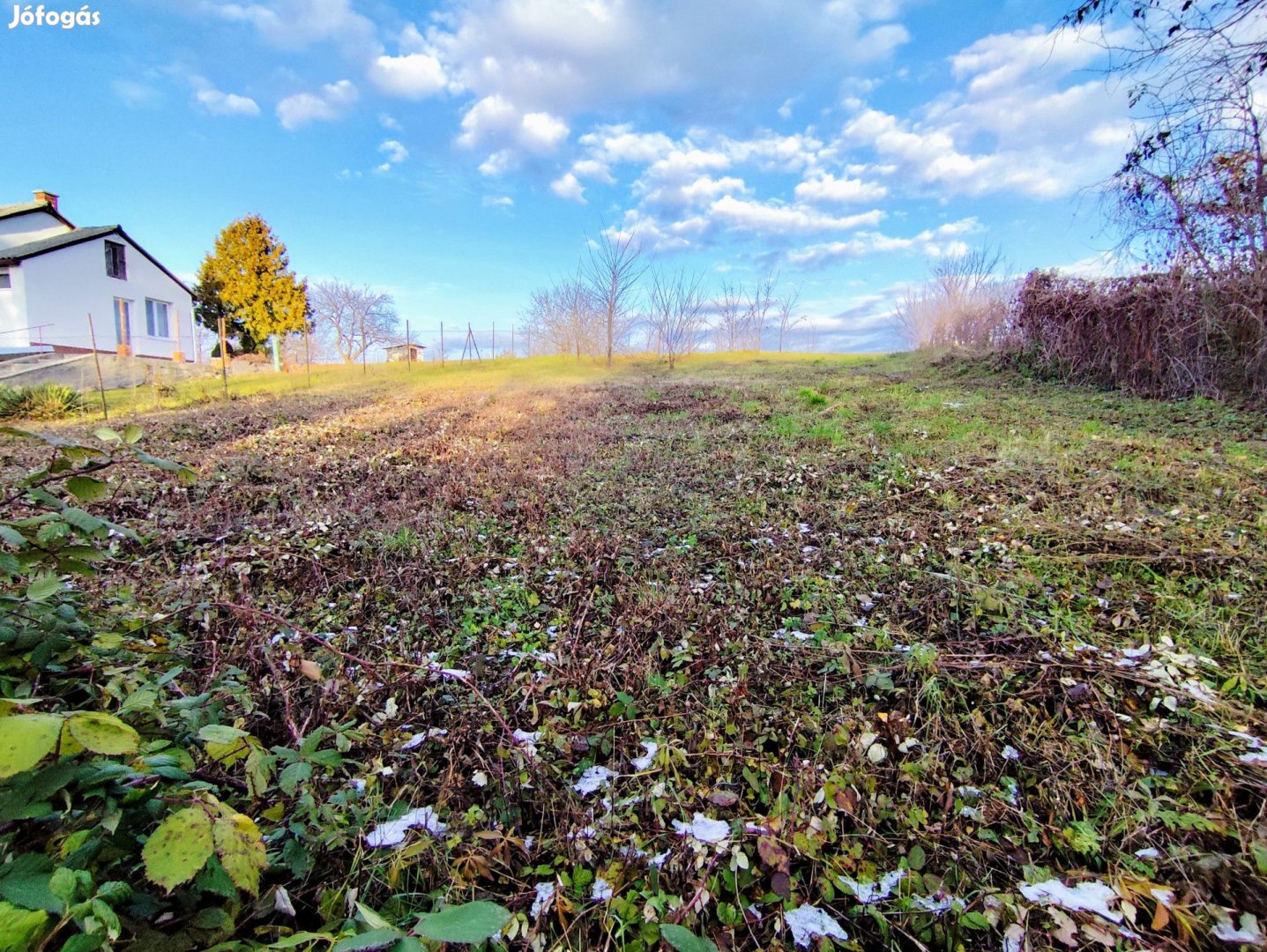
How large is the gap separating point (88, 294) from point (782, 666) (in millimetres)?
27799

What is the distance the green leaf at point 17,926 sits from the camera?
0.69m

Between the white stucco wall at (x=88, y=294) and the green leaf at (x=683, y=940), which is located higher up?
the white stucco wall at (x=88, y=294)

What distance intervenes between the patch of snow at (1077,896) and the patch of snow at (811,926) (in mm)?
472

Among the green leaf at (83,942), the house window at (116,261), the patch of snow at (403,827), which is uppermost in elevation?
the house window at (116,261)

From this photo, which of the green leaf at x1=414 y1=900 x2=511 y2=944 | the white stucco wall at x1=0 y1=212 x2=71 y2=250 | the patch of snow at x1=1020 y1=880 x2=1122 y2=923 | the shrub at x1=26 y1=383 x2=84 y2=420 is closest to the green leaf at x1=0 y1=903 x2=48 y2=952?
the green leaf at x1=414 y1=900 x2=511 y2=944

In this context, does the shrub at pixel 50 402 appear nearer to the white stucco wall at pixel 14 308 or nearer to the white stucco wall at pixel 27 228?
the white stucco wall at pixel 14 308

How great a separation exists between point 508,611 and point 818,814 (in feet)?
5.93

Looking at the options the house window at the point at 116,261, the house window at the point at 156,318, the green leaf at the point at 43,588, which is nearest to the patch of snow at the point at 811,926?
the green leaf at the point at 43,588

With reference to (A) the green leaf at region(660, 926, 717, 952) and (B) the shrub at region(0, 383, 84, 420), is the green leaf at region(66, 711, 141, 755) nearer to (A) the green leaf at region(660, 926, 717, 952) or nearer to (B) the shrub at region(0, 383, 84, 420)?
(A) the green leaf at region(660, 926, 717, 952)

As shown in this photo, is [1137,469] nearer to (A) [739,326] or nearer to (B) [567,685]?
(B) [567,685]

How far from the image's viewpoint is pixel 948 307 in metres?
25.8

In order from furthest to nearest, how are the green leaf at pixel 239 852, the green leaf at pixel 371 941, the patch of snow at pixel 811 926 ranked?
the patch of snow at pixel 811 926
the green leaf at pixel 239 852
the green leaf at pixel 371 941

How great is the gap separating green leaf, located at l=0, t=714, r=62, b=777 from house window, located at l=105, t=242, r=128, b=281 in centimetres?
2834

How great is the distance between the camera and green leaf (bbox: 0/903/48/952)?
0.69 m
